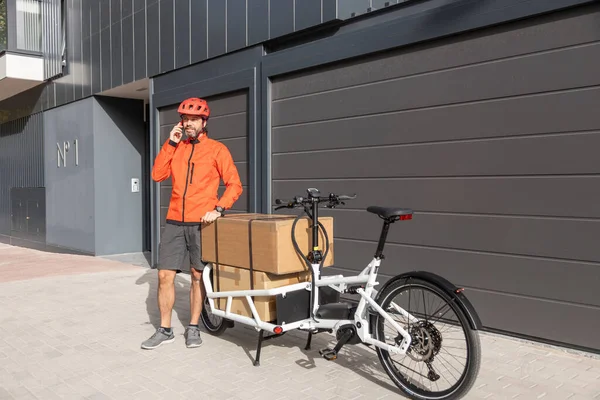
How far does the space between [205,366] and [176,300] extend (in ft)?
8.24

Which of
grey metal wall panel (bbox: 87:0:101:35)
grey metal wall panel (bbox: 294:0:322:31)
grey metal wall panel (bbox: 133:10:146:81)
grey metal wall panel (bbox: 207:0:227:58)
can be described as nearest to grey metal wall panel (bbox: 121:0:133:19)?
grey metal wall panel (bbox: 133:10:146:81)

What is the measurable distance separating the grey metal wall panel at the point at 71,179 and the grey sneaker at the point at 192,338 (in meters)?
7.10

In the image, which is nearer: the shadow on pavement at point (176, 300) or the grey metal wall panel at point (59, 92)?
the shadow on pavement at point (176, 300)

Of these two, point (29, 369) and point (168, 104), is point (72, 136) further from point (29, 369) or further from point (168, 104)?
point (29, 369)

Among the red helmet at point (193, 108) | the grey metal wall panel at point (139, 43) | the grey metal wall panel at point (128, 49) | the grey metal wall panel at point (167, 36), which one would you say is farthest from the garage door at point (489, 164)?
the grey metal wall panel at point (128, 49)

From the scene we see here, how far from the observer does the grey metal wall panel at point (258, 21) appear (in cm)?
698

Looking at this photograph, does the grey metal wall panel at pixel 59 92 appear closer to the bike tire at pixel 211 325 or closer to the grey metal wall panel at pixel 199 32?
the grey metal wall panel at pixel 199 32

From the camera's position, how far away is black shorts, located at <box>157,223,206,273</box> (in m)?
4.59

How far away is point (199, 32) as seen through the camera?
8.15 m

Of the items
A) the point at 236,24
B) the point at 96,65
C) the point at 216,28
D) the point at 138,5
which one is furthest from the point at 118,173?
the point at 236,24

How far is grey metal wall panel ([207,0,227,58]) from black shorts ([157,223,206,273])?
3875mm

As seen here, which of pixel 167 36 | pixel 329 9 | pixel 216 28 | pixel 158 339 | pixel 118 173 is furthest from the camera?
pixel 118 173

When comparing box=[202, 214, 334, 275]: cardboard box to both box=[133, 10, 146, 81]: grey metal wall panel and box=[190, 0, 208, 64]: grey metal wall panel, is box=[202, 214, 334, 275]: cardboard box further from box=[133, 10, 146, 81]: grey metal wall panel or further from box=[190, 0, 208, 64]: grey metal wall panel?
box=[133, 10, 146, 81]: grey metal wall panel

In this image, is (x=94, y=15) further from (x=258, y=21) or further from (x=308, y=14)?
(x=308, y=14)
